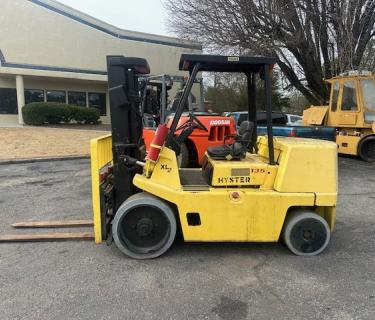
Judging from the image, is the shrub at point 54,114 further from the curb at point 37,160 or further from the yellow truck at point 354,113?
the yellow truck at point 354,113

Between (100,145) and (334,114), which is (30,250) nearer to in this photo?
(100,145)

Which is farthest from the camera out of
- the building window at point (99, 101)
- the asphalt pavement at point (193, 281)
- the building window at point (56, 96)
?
the building window at point (99, 101)

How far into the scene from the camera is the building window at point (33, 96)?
24.9 meters

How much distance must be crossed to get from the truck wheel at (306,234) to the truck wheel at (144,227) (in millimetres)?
1366

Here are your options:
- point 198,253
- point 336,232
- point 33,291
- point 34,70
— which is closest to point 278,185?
point 198,253

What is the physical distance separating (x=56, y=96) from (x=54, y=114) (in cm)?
340

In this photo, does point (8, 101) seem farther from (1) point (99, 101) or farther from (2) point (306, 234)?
(2) point (306, 234)

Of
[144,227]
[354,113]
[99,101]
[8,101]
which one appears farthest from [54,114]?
[144,227]

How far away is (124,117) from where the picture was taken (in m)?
4.80

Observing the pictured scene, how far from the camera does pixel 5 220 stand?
19.2ft

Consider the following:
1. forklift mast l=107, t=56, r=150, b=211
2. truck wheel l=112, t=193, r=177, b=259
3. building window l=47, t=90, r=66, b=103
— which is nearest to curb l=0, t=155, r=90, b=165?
forklift mast l=107, t=56, r=150, b=211

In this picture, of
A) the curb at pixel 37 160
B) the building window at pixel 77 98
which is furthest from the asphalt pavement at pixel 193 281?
the building window at pixel 77 98

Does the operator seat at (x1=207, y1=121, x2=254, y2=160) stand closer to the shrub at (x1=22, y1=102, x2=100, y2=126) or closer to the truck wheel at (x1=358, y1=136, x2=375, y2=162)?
the truck wheel at (x1=358, y1=136, x2=375, y2=162)

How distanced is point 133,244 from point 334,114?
9695 mm
